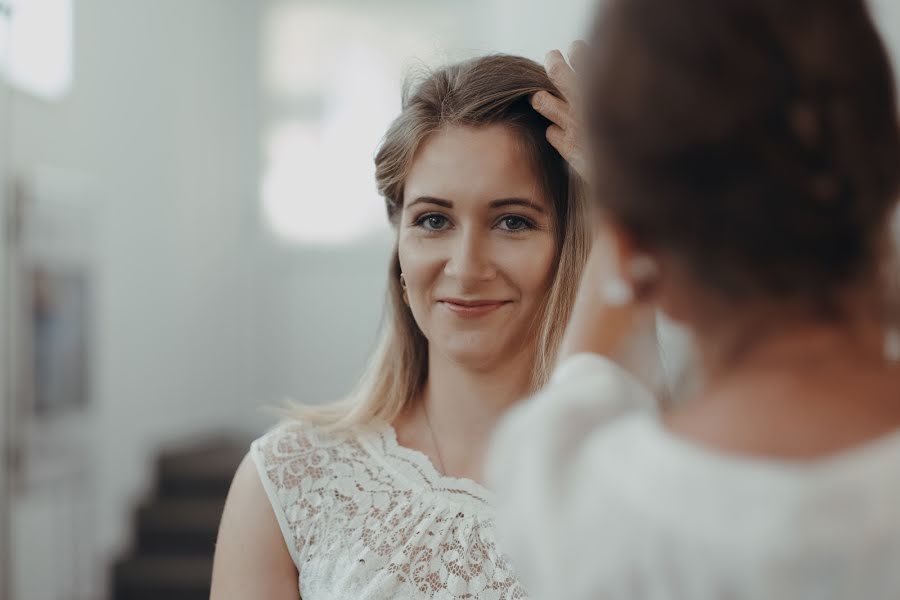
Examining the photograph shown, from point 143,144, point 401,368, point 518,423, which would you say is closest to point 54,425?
point 143,144

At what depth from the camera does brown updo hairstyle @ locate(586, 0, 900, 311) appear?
668mm

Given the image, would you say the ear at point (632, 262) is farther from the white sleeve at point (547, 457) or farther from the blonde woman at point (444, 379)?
the blonde woman at point (444, 379)

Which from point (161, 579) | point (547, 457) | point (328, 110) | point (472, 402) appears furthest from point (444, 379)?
point (328, 110)

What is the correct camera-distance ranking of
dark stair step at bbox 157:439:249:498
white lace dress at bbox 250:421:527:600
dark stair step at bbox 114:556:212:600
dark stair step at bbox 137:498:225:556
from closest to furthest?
white lace dress at bbox 250:421:527:600 → dark stair step at bbox 114:556:212:600 → dark stair step at bbox 137:498:225:556 → dark stair step at bbox 157:439:249:498

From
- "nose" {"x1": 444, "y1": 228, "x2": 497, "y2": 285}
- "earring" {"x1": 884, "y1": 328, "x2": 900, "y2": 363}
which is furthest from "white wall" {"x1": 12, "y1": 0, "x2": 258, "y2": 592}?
"earring" {"x1": 884, "y1": 328, "x2": 900, "y2": 363}

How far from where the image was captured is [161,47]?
259 inches

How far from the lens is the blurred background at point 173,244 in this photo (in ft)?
16.0

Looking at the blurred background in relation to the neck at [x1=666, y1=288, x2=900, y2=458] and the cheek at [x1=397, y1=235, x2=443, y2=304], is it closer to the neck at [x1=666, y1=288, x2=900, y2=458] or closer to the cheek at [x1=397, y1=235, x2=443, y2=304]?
the cheek at [x1=397, y1=235, x2=443, y2=304]

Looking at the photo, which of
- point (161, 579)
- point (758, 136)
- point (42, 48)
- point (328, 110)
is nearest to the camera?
point (758, 136)

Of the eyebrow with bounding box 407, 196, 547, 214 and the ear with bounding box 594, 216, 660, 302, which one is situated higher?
the eyebrow with bounding box 407, 196, 547, 214

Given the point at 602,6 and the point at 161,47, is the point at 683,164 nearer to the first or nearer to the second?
the point at 602,6

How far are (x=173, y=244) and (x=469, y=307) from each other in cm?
548

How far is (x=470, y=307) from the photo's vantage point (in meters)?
1.62

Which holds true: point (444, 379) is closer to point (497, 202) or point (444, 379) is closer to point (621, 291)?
point (497, 202)
